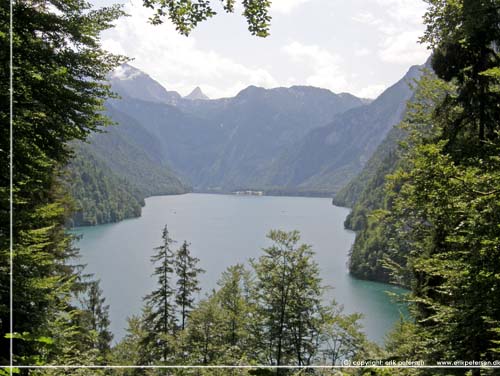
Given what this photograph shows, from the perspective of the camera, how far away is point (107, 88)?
7191 millimetres

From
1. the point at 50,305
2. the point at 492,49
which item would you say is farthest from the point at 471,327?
the point at 50,305

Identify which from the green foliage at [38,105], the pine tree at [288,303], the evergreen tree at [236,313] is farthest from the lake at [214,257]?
the green foliage at [38,105]

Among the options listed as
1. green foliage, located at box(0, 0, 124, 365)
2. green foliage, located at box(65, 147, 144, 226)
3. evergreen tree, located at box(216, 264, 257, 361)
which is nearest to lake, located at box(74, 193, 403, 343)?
green foliage, located at box(65, 147, 144, 226)

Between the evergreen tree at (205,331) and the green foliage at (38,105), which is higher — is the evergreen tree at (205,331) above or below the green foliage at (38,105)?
below

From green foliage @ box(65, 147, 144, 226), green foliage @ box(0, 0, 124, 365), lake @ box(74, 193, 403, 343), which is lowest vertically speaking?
lake @ box(74, 193, 403, 343)

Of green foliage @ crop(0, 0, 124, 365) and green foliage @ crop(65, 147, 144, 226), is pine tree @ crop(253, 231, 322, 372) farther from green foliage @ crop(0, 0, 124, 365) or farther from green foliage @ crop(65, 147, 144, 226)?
green foliage @ crop(65, 147, 144, 226)

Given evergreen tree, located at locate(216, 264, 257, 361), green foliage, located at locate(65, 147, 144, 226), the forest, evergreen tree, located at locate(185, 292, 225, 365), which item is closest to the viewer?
the forest

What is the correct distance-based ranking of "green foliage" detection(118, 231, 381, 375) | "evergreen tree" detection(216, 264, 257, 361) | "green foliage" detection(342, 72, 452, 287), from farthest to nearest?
"evergreen tree" detection(216, 264, 257, 361), "green foliage" detection(118, 231, 381, 375), "green foliage" detection(342, 72, 452, 287)

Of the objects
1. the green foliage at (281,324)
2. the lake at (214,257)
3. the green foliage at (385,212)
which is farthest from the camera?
the lake at (214,257)

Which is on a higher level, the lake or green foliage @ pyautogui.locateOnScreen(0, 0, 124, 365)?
green foliage @ pyautogui.locateOnScreen(0, 0, 124, 365)

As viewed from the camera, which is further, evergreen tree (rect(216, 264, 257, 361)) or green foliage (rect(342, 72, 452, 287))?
evergreen tree (rect(216, 264, 257, 361))

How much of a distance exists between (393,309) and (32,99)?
47892 mm

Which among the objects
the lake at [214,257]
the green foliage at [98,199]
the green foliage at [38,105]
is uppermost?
the green foliage at [38,105]

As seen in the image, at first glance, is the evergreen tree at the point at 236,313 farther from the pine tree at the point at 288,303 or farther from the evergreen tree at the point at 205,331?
the pine tree at the point at 288,303
